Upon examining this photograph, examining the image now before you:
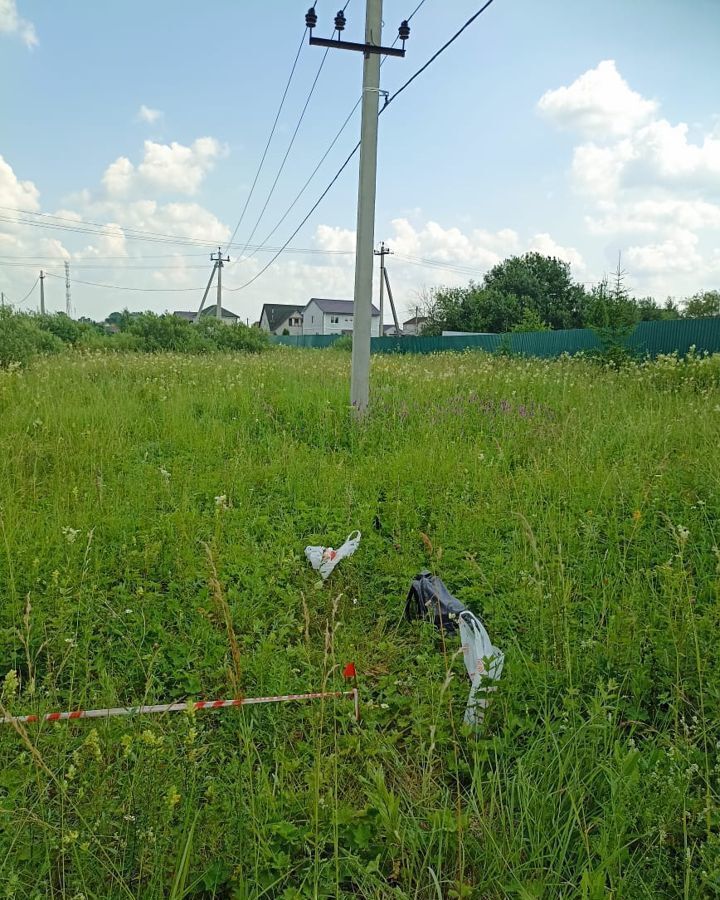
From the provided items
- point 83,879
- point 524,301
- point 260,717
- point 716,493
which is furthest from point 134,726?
point 524,301

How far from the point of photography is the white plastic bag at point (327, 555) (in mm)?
3205

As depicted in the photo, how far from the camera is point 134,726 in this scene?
2096mm

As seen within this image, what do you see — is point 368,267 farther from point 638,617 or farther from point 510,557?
point 638,617

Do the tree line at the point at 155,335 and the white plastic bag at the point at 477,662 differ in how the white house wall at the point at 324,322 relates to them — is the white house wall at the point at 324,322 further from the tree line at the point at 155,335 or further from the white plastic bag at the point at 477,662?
the white plastic bag at the point at 477,662

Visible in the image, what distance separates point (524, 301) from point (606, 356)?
32.7 m

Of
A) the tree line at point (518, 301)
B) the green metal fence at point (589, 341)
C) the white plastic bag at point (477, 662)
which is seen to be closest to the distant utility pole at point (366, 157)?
the white plastic bag at point (477, 662)

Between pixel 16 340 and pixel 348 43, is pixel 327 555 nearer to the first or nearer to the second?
pixel 348 43

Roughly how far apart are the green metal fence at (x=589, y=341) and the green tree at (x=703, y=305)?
2920 centimetres

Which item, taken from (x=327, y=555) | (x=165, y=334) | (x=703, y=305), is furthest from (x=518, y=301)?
(x=327, y=555)

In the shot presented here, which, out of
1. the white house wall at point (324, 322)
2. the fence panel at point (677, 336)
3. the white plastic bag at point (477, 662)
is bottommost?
the white plastic bag at point (477, 662)

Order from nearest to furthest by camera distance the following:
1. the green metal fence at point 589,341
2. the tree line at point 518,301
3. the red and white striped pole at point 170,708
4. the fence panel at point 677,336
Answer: the red and white striped pole at point 170,708, the fence panel at point 677,336, the green metal fence at point 589,341, the tree line at point 518,301

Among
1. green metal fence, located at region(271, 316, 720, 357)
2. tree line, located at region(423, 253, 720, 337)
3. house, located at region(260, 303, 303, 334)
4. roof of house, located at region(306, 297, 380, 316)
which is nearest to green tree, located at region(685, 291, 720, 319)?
tree line, located at region(423, 253, 720, 337)

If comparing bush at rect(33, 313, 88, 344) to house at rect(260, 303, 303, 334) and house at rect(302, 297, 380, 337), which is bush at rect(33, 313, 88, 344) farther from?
house at rect(260, 303, 303, 334)

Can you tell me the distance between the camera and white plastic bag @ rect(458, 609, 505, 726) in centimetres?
215
